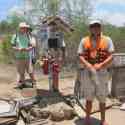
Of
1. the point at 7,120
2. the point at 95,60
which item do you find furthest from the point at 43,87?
the point at 95,60

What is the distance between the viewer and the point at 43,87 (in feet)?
36.3

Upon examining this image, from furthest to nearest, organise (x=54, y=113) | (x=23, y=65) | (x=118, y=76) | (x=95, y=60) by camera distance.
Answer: (x=23, y=65) → (x=118, y=76) → (x=54, y=113) → (x=95, y=60)

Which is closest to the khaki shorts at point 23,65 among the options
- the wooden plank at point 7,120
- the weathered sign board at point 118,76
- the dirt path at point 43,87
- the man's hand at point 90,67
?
the dirt path at point 43,87

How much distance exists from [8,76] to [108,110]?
16.9ft

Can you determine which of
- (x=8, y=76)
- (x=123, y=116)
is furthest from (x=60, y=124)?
(x=8, y=76)

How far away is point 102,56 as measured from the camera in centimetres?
757

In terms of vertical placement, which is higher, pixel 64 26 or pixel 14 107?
pixel 64 26

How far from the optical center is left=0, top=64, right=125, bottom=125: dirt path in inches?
327

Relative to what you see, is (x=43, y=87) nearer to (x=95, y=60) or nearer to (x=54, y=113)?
(x=54, y=113)

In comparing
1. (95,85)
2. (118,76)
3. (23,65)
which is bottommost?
(95,85)

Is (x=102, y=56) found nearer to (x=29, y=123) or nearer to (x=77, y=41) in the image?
(x=29, y=123)

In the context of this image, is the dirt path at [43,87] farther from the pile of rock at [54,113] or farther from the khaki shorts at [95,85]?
the khaki shorts at [95,85]

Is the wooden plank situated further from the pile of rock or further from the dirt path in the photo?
the dirt path

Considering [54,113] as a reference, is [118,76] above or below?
above
